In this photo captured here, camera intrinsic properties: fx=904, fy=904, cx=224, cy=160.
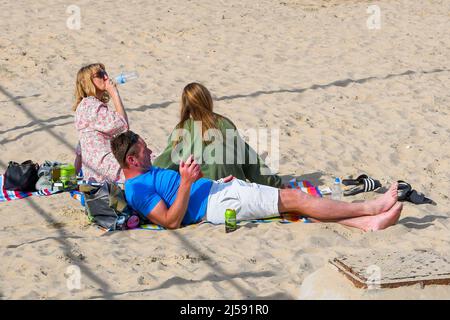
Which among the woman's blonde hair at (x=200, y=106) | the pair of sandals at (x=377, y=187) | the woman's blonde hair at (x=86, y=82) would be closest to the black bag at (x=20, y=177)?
the woman's blonde hair at (x=86, y=82)

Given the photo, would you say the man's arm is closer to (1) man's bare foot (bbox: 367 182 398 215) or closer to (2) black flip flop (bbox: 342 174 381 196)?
(1) man's bare foot (bbox: 367 182 398 215)

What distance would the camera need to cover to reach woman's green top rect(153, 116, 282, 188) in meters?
7.20

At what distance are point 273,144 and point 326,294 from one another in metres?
4.03

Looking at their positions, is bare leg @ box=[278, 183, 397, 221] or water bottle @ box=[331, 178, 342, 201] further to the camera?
water bottle @ box=[331, 178, 342, 201]

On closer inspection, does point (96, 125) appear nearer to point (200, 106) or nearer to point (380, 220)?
point (200, 106)

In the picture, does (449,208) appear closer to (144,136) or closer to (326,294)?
(326,294)

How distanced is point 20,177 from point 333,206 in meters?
2.72

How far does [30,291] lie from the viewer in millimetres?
5562

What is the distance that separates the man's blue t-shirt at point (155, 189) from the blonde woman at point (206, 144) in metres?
0.42

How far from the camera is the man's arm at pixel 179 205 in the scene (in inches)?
249

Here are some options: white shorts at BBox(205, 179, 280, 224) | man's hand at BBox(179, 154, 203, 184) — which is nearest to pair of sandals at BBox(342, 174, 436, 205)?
white shorts at BBox(205, 179, 280, 224)

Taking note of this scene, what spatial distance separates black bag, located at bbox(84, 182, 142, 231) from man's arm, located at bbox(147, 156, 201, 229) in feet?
0.63

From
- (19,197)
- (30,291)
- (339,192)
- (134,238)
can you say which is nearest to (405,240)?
(339,192)

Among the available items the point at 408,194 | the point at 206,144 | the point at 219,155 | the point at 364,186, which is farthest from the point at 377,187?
the point at 206,144
